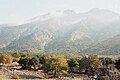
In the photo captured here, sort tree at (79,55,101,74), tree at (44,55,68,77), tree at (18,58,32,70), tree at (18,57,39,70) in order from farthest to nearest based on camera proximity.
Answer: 1. tree at (18,58,32,70)
2. tree at (18,57,39,70)
3. tree at (79,55,101,74)
4. tree at (44,55,68,77)

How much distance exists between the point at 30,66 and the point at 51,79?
143ft

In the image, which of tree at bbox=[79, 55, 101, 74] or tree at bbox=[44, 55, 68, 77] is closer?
tree at bbox=[44, 55, 68, 77]

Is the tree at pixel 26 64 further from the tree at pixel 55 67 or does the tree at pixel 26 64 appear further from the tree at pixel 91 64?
the tree at pixel 91 64

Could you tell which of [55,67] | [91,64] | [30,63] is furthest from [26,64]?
[91,64]

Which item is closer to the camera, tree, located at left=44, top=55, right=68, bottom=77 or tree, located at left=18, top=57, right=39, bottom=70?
tree, located at left=44, top=55, right=68, bottom=77

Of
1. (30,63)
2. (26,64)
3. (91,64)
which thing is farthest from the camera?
(26,64)

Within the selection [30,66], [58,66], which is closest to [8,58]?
[30,66]

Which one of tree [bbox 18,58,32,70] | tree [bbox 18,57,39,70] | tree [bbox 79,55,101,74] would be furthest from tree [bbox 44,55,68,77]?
tree [bbox 18,58,32,70]

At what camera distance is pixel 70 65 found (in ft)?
475

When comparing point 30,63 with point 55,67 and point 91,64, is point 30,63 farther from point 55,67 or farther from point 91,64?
point 91,64

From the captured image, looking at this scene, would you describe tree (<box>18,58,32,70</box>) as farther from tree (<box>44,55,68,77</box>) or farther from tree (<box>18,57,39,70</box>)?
tree (<box>44,55,68,77</box>)

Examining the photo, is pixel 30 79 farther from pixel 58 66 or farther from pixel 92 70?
pixel 92 70

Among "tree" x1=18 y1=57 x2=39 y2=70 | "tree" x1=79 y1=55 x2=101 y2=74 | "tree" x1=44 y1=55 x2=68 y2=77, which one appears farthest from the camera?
"tree" x1=18 y1=57 x2=39 y2=70

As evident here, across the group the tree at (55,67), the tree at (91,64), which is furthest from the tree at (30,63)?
the tree at (91,64)
